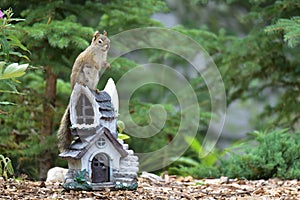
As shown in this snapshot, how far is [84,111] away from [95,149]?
239mm

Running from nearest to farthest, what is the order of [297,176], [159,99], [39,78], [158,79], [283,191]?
[283,191] → [297,176] → [39,78] → [158,79] → [159,99]

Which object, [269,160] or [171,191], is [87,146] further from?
[269,160]

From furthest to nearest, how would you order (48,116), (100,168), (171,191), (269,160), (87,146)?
(48,116), (269,160), (171,191), (100,168), (87,146)

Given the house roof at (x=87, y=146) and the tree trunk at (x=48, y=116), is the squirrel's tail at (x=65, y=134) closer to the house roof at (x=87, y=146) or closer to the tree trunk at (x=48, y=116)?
the house roof at (x=87, y=146)

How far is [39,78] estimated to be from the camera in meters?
6.14

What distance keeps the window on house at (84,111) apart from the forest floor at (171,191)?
43 centimetres

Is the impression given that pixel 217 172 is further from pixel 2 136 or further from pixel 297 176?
pixel 2 136

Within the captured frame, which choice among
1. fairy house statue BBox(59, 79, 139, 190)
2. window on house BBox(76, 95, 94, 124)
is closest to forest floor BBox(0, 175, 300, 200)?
fairy house statue BBox(59, 79, 139, 190)

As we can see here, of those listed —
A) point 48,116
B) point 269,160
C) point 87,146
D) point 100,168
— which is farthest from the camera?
point 48,116

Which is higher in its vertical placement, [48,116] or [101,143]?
[48,116]

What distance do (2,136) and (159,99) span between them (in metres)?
3.02

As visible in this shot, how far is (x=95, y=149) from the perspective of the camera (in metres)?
3.51

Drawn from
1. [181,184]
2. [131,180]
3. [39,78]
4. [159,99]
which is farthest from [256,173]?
[159,99]

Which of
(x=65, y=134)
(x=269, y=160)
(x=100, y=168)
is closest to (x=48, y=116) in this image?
(x=65, y=134)
